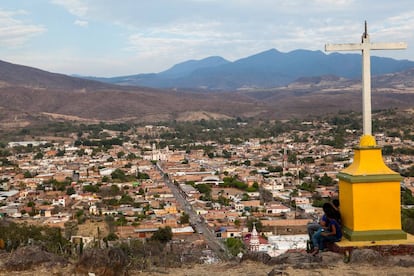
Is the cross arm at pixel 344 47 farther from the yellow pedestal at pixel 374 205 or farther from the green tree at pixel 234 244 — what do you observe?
the green tree at pixel 234 244

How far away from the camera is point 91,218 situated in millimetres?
25141

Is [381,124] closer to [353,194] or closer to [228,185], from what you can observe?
[228,185]

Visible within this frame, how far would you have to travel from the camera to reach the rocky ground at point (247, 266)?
5531 millimetres

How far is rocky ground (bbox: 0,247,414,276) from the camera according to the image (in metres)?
5.53

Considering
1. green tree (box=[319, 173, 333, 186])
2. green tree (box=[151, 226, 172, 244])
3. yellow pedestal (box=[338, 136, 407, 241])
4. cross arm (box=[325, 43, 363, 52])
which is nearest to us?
yellow pedestal (box=[338, 136, 407, 241])

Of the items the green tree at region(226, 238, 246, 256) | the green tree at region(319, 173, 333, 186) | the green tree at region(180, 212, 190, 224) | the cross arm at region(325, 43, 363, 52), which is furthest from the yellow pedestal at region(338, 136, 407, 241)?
the green tree at region(319, 173, 333, 186)

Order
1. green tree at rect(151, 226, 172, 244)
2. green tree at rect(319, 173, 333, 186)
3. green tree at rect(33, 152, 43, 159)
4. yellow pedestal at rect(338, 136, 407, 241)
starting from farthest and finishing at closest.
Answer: green tree at rect(33, 152, 43, 159) → green tree at rect(319, 173, 333, 186) → green tree at rect(151, 226, 172, 244) → yellow pedestal at rect(338, 136, 407, 241)

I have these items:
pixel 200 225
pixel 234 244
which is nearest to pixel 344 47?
pixel 234 244

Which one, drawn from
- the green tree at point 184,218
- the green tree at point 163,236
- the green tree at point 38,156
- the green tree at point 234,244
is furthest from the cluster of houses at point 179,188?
the green tree at point 163,236

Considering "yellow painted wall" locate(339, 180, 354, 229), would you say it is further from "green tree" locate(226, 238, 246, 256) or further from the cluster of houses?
"green tree" locate(226, 238, 246, 256)

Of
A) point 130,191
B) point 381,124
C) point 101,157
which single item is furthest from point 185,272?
point 381,124

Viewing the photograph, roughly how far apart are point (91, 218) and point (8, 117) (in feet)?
209

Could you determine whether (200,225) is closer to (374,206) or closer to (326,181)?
(326,181)

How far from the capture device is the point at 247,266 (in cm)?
611
